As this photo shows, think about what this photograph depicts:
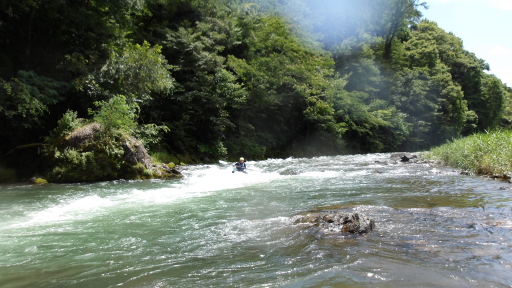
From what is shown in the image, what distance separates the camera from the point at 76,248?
407 cm

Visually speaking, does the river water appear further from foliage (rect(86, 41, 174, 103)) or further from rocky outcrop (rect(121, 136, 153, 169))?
foliage (rect(86, 41, 174, 103))

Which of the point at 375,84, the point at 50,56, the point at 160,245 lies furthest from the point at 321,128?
the point at 160,245

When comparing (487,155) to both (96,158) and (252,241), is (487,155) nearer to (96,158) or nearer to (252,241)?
(252,241)

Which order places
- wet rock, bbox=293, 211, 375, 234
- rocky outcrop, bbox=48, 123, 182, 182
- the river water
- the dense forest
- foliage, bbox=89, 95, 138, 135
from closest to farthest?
the river water
wet rock, bbox=293, 211, 375, 234
rocky outcrop, bbox=48, 123, 182, 182
foliage, bbox=89, 95, 138, 135
the dense forest

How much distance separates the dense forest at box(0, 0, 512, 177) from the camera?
1207cm

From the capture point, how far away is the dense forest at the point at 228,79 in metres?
12.1

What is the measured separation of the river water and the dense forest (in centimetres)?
555

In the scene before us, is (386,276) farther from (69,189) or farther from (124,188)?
(69,189)

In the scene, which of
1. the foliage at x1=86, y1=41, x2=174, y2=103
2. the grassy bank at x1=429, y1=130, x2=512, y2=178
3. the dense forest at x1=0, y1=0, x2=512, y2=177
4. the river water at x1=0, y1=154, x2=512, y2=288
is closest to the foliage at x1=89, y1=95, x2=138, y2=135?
the dense forest at x1=0, y1=0, x2=512, y2=177

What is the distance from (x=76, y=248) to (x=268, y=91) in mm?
19700

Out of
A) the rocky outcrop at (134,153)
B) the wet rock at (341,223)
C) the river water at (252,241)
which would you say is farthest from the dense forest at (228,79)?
the wet rock at (341,223)

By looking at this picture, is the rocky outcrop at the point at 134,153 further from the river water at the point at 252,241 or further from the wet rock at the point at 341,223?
the wet rock at the point at 341,223

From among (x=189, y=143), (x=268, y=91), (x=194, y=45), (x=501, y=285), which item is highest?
(x=194, y=45)

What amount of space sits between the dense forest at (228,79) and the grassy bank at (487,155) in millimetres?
12212
